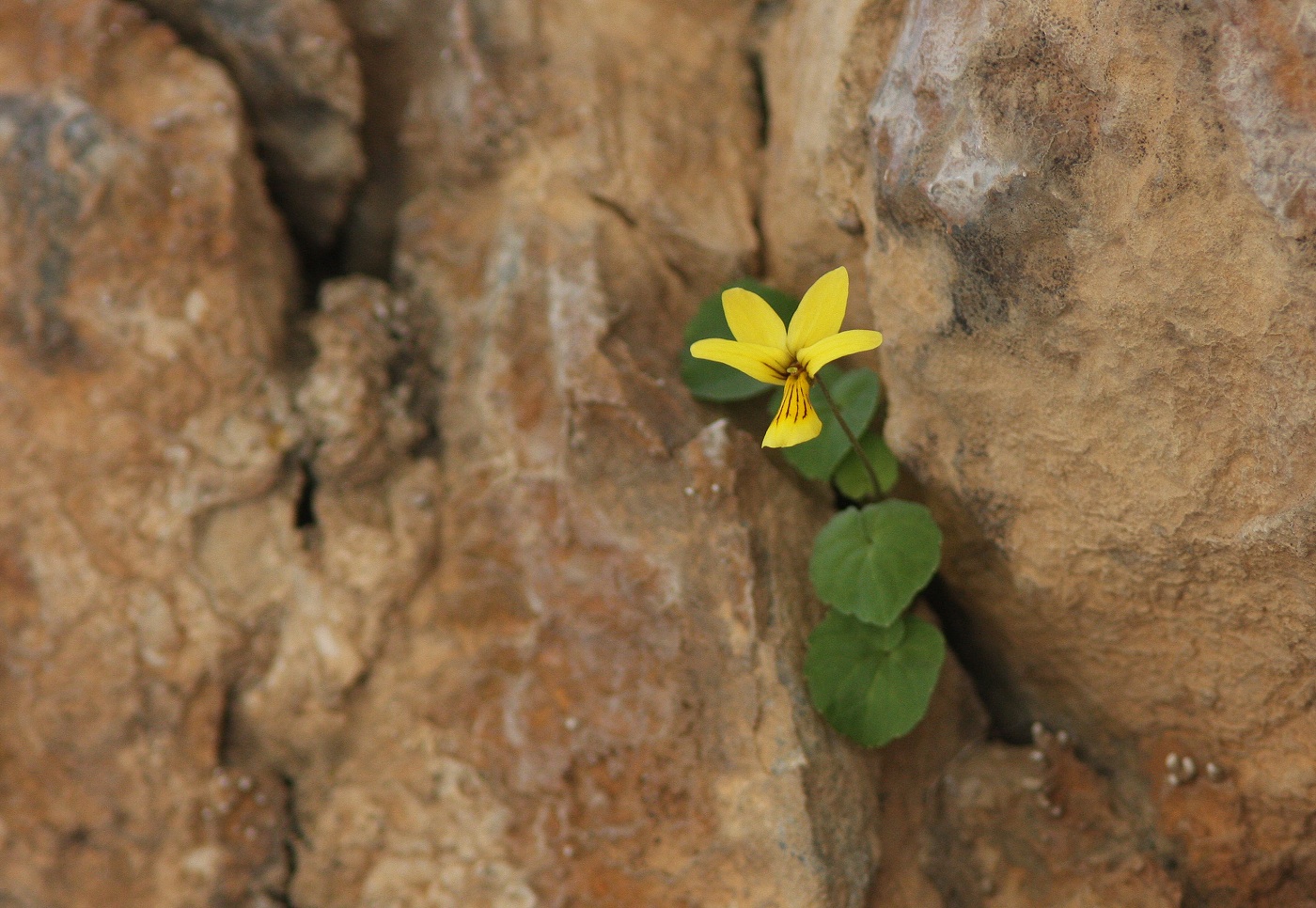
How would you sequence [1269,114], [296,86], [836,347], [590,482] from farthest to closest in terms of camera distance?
[296,86]
[590,482]
[836,347]
[1269,114]

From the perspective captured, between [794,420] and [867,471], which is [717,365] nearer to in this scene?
[867,471]

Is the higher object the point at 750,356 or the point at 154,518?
the point at 750,356

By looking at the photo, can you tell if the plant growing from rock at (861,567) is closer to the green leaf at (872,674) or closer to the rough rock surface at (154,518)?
the green leaf at (872,674)

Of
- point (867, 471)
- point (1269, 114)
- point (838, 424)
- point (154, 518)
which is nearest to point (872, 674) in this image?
point (867, 471)

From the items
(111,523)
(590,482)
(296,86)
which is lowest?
(111,523)

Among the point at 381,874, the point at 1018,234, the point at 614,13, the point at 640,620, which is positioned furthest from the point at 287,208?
the point at 1018,234

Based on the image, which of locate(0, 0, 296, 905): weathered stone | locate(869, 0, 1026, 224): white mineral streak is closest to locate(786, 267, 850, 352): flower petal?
locate(869, 0, 1026, 224): white mineral streak

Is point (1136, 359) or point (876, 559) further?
point (876, 559)
